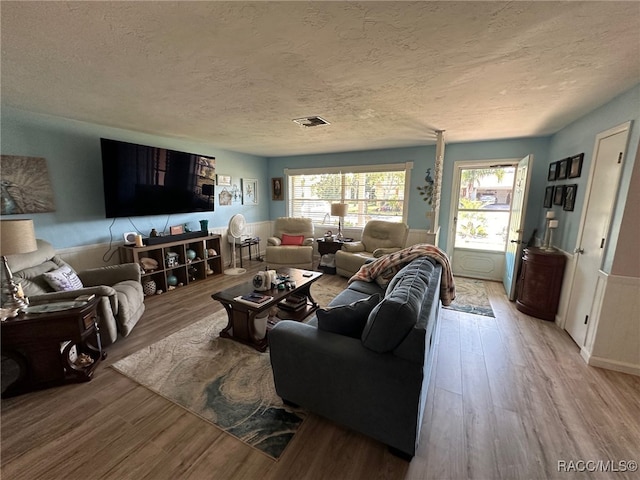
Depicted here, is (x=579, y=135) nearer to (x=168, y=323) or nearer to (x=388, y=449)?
(x=388, y=449)

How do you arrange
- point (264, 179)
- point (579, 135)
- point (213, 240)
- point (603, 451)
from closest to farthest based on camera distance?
point (603, 451) < point (579, 135) < point (213, 240) < point (264, 179)

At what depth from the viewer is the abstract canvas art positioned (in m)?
2.54

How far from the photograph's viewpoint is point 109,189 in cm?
311

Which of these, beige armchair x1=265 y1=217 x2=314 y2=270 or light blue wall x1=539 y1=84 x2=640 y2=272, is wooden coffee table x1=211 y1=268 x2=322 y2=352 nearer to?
beige armchair x1=265 y1=217 x2=314 y2=270

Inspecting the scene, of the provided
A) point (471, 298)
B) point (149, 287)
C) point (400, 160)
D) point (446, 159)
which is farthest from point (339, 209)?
point (149, 287)

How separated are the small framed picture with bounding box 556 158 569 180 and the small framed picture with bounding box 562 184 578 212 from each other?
0.22m

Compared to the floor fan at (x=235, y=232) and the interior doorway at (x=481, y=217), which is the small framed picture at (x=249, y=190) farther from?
the interior doorway at (x=481, y=217)

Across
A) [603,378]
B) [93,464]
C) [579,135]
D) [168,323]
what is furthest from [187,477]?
[579,135]

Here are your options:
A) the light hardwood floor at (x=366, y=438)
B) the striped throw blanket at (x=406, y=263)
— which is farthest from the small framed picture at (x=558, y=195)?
the light hardwood floor at (x=366, y=438)

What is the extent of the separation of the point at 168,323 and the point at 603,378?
390cm

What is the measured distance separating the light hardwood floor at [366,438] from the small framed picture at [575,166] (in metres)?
1.90

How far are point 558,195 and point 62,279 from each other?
539cm

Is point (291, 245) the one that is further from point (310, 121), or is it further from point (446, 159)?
point (446, 159)

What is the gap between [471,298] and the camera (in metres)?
3.50
